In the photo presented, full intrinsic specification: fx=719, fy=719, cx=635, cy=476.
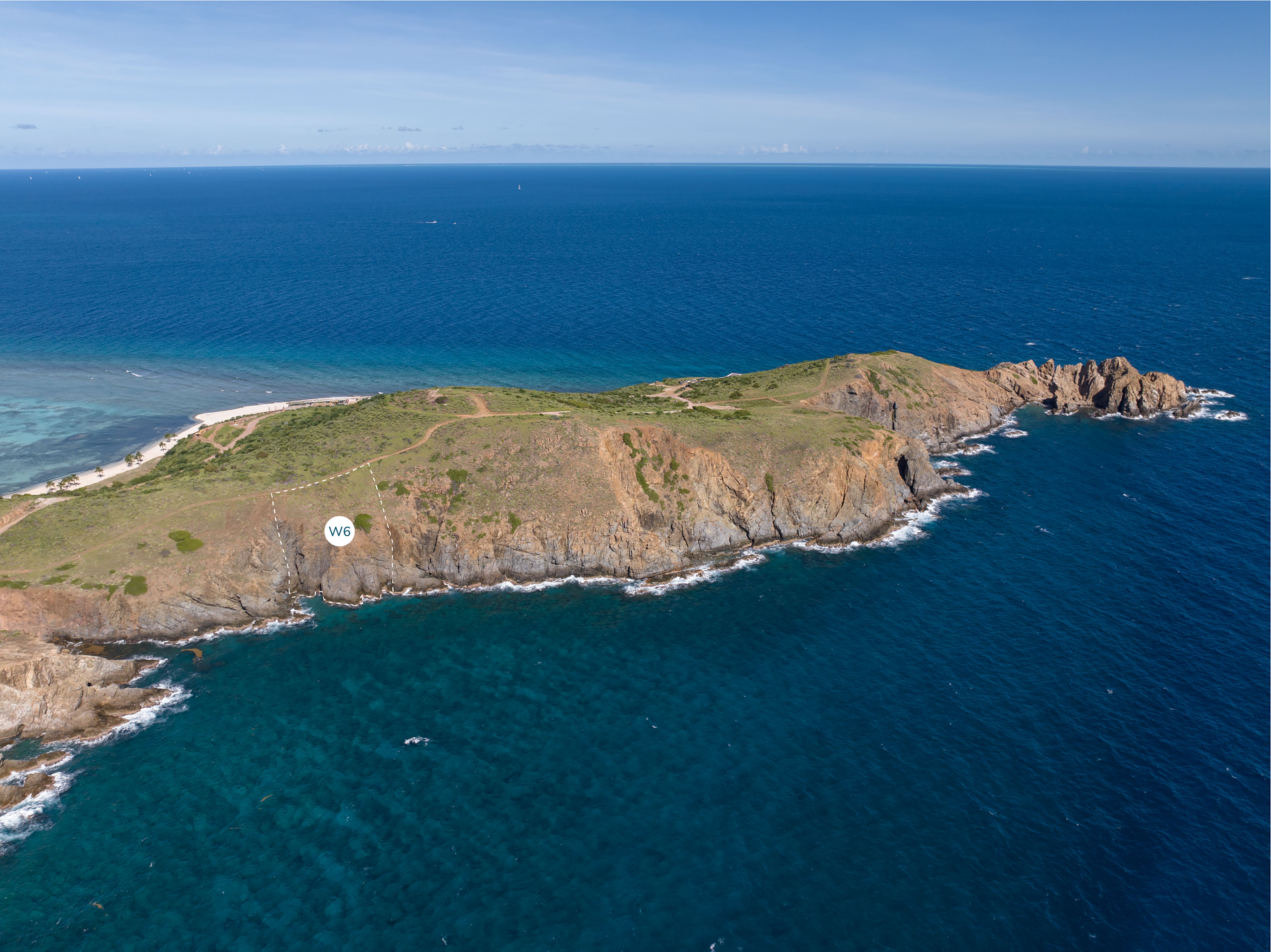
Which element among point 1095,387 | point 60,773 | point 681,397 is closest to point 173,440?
point 60,773

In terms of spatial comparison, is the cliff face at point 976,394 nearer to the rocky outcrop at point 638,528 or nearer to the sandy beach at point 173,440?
the rocky outcrop at point 638,528

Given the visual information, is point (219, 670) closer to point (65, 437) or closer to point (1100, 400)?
point (65, 437)

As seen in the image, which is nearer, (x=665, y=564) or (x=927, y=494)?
(x=665, y=564)

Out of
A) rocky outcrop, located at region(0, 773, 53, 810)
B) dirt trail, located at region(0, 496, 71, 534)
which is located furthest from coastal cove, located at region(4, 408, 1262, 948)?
dirt trail, located at region(0, 496, 71, 534)

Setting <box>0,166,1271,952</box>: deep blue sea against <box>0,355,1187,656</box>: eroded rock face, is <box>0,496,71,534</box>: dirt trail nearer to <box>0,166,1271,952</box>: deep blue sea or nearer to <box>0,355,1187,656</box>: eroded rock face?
<box>0,355,1187,656</box>: eroded rock face

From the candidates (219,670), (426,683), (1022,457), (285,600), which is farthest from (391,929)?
(1022,457)

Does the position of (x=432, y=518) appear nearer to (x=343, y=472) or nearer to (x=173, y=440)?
(x=343, y=472)
